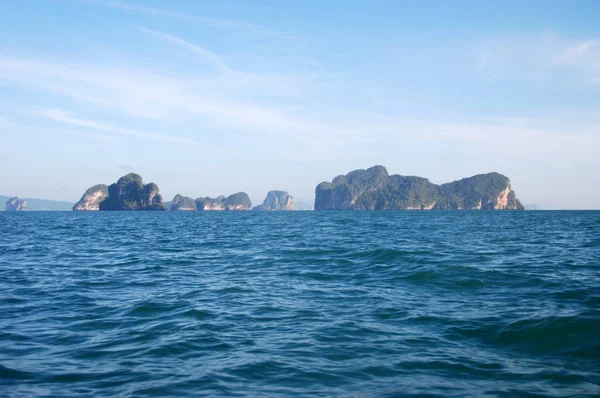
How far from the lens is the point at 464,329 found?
37.8 feet

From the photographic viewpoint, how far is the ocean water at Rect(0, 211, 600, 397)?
27.1ft

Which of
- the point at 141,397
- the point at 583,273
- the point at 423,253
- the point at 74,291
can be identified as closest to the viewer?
the point at 141,397

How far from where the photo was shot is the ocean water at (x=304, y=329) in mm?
8273

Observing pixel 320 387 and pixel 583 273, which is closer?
pixel 320 387

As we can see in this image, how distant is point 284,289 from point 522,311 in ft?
25.4

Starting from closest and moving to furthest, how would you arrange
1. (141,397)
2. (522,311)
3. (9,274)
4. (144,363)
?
(141,397)
(144,363)
(522,311)
(9,274)

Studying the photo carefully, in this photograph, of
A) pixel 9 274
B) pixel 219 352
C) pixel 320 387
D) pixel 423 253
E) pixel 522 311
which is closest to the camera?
pixel 320 387

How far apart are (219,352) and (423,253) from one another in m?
18.1

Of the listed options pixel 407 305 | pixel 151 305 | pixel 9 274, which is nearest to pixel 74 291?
pixel 151 305

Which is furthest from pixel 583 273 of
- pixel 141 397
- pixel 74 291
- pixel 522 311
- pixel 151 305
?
pixel 74 291

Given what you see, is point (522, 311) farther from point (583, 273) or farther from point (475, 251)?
point (475, 251)

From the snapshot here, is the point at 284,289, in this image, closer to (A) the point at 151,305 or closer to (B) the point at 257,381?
(A) the point at 151,305

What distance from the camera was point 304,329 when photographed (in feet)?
38.0

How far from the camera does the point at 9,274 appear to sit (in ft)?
66.6
